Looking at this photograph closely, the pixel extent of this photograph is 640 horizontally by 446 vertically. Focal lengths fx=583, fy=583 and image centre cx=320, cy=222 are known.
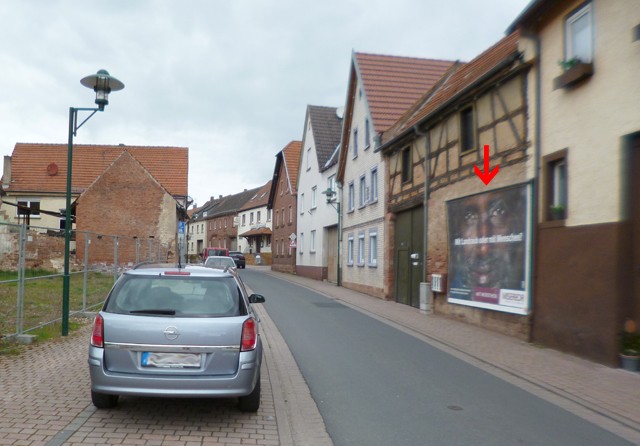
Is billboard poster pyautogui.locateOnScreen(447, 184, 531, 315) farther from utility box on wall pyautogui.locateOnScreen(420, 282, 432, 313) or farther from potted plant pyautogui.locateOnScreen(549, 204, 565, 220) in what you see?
utility box on wall pyautogui.locateOnScreen(420, 282, 432, 313)

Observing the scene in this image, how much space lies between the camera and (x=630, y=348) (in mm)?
8383

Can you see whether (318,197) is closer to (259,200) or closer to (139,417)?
(139,417)

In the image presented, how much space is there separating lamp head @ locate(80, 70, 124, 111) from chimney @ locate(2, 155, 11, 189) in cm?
3814

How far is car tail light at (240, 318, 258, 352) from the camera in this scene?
218 inches

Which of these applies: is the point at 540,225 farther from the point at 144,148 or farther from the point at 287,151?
the point at 144,148

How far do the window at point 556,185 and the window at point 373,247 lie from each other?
39.7 ft

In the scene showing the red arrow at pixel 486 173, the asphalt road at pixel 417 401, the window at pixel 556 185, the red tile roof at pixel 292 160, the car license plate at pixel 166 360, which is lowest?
the asphalt road at pixel 417 401

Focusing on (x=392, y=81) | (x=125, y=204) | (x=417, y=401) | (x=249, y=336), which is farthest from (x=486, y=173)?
(x=125, y=204)

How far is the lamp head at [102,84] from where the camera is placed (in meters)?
10.1

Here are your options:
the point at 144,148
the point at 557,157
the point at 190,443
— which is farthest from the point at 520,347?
the point at 144,148

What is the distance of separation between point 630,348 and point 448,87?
39.8 feet

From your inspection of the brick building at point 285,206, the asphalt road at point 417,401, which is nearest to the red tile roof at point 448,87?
the asphalt road at point 417,401

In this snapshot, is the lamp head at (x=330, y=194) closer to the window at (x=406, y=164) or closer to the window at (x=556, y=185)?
the window at (x=406, y=164)

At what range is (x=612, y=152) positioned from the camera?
880 centimetres
